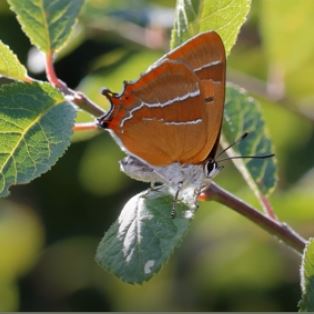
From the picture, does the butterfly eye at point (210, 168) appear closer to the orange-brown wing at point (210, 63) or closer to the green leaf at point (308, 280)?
the orange-brown wing at point (210, 63)

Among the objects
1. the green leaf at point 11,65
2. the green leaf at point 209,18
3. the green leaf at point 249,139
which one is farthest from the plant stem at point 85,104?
the green leaf at point 249,139

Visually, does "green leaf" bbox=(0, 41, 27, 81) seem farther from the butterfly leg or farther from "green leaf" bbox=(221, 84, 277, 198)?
"green leaf" bbox=(221, 84, 277, 198)

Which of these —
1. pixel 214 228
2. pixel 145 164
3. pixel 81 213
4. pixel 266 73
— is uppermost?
pixel 145 164

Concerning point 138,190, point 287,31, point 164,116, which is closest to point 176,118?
point 164,116

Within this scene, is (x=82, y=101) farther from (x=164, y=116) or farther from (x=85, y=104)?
(x=164, y=116)

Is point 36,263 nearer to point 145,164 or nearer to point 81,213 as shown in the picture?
point 81,213

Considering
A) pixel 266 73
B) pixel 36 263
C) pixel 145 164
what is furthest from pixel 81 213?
pixel 145 164
